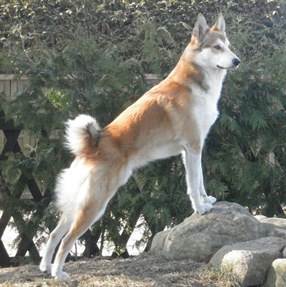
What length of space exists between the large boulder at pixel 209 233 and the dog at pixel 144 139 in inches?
5.5

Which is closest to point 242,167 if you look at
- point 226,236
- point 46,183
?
point 226,236

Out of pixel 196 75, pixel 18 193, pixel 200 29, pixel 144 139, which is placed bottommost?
pixel 18 193

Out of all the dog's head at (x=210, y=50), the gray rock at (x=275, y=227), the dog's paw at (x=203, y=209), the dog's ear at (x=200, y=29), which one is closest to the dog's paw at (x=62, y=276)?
the dog's paw at (x=203, y=209)

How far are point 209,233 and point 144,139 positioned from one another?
3.12ft

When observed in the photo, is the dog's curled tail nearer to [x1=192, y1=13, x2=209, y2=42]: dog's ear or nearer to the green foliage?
[x1=192, y1=13, x2=209, y2=42]: dog's ear

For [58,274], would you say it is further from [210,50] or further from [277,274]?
[210,50]

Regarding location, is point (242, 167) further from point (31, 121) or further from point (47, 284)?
point (47, 284)

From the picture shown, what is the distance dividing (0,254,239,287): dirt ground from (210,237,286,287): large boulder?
76mm

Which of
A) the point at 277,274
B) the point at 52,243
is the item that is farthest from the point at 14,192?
the point at 277,274

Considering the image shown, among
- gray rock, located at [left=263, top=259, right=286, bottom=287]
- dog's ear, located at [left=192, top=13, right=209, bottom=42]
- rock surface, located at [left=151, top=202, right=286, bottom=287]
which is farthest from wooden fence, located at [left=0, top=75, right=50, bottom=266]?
gray rock, located at [left=263, top=259, right=286, bottom=287]

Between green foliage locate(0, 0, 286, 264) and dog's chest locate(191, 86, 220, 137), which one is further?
green foliage locate(0, 0, 286, 264)

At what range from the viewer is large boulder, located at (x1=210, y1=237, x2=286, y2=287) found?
16.9 ft

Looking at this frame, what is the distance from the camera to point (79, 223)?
5.37 meters

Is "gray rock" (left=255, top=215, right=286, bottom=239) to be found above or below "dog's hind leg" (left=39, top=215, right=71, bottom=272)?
below
